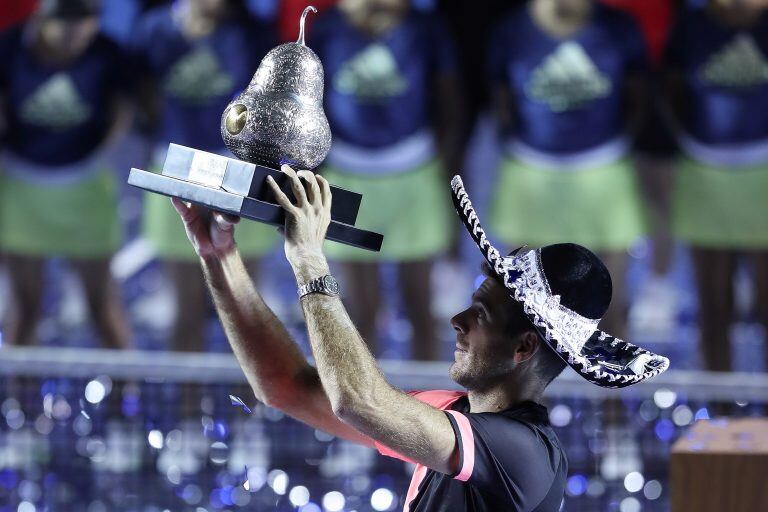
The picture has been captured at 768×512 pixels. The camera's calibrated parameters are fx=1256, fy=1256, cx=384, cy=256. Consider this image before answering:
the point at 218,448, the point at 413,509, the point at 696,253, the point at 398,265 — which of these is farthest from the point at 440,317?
the point at 413,509

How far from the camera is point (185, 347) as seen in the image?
23.0 ft

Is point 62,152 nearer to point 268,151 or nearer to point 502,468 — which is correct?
point 268,151

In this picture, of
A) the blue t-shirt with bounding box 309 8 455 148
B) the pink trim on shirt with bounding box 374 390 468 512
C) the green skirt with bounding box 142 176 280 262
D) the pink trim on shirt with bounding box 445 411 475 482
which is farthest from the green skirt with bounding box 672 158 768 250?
the pink trim on shirt with bounding box 445 411 475 482

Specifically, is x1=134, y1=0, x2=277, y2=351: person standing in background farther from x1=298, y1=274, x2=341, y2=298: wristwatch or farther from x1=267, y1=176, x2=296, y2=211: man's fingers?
x1=298, y1=274, x2=341, y2=298: wristwatch

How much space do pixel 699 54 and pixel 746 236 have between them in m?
1.00

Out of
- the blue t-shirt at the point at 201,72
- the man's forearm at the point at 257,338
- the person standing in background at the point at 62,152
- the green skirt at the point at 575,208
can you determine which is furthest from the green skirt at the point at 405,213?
the man's forearm at the point at 257,338

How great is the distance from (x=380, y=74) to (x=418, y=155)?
491mm

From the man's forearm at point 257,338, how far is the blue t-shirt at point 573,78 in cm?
383

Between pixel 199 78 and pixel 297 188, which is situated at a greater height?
pixel 297 188

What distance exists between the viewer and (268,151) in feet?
9.64

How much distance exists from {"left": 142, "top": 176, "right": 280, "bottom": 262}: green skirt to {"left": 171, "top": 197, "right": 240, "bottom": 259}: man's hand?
12.6 feet

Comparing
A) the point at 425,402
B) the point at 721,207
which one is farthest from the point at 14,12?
the point at 425,402

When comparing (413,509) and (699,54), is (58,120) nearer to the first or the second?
(699,54)

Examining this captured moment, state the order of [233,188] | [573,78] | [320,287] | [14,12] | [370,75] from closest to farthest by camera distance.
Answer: [320,287] < [233,188] < [573,78] < [370,75] < [14,12]
